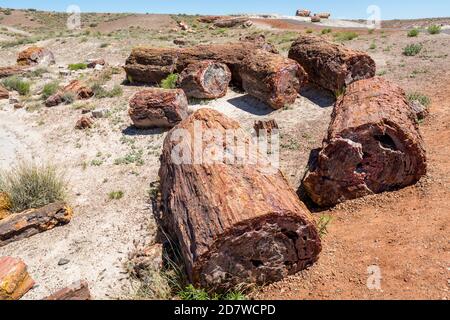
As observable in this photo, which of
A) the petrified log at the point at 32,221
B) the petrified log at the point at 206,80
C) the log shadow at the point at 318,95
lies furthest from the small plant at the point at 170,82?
the petrified log at the point at 32,221

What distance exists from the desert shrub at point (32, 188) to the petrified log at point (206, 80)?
4.90m

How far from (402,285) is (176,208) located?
247 centimetres

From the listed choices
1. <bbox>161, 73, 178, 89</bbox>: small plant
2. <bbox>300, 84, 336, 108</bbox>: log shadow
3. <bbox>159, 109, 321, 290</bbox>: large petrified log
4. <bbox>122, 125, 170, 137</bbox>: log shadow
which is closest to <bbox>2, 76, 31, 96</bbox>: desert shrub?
<bbox>161, 73, 178, 89</bbox>: small plant

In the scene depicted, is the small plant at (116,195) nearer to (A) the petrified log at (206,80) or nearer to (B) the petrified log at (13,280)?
(B) the petrified log at (13,280)

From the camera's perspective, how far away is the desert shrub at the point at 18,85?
13.1 meters

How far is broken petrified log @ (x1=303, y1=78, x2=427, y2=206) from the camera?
16.6 feet

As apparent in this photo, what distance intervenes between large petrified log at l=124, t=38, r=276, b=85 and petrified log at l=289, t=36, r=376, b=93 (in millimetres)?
1856

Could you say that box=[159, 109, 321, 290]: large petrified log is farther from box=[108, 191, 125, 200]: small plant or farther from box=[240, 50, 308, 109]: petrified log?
box=[240, 50, 308, 109]: petrified log

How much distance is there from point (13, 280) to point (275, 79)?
263 inches

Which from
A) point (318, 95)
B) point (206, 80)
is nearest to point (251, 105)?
point (206, 80)

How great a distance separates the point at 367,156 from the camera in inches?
203

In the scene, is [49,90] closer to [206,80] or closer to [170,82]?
[170,82]

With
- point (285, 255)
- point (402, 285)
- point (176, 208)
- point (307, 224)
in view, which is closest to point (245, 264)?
point (285, 255)

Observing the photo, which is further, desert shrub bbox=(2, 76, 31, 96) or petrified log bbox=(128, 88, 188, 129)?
desert shrub bbox=(2, 76, 31, 96)
